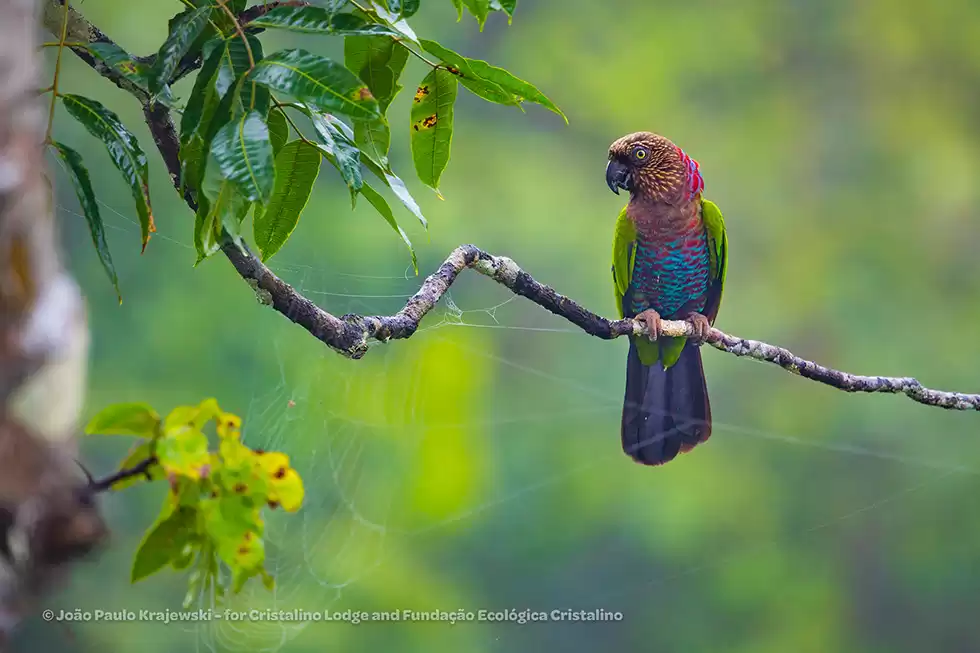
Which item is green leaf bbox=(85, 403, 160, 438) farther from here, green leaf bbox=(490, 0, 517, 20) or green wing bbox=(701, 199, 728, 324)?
green wing bbox=(701, 199, 728, 324)

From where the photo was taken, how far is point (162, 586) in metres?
3.30

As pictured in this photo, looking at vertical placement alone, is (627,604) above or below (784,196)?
below

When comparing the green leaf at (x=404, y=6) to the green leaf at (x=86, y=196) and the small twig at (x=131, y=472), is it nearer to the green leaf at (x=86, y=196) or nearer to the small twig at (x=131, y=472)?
the green leaf at (x=86, y=196)

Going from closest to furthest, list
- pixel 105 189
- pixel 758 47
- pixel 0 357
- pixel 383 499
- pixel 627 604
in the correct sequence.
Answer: pixel 0 357, pixel 383 499, pixel 105 189, pixel 627 604, pixel 758 47

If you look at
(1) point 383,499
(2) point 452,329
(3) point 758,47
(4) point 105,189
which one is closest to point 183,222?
(4) point 105,189

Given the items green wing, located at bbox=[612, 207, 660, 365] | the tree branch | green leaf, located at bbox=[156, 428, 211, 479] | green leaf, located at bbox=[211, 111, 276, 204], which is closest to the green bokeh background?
green wing, located at bbox=[612, 207, 660, 365]

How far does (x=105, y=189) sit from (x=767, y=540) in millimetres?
3098

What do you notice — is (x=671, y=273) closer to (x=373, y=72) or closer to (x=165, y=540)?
(x=373, y=72)

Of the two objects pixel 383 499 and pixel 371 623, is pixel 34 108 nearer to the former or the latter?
pixel 383 499

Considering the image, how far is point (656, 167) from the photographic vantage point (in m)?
1.80

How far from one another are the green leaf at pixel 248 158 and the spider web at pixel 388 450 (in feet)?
4.54

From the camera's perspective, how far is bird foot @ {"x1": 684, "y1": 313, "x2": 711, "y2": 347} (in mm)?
1667

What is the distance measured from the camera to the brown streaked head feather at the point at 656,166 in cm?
179

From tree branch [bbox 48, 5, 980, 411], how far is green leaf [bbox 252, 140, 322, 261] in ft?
0.09
